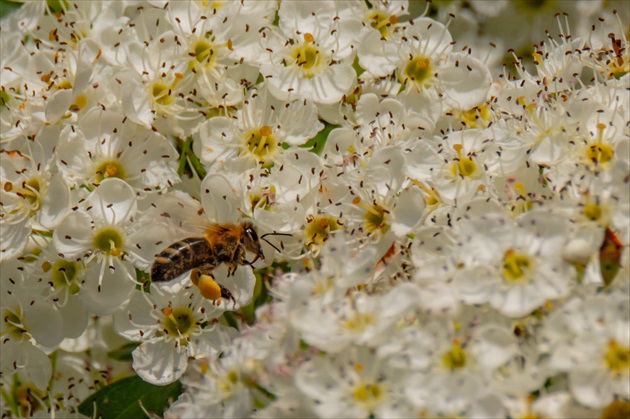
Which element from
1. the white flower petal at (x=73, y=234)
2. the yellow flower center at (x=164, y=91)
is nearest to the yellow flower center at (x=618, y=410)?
the white flower petal at (x=73, y=234)

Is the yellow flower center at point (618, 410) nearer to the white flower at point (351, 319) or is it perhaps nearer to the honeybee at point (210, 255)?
the white flower at point (351, 319)

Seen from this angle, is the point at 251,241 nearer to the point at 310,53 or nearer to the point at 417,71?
the point at 310,53

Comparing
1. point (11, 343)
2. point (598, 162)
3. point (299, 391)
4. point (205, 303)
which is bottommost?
point (11, 343)

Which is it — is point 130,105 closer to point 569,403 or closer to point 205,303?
point 205,303

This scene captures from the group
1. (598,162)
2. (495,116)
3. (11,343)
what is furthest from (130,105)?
(598,162)

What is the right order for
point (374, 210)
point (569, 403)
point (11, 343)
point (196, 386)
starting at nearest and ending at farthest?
1. point (569, 403)
2. point (196, 386)
3. point (374, 210)
4. point (11, 343)

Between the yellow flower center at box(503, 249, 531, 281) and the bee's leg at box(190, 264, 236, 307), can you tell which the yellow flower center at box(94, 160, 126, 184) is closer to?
the bee's leg at box(190, 264, 236, 307)

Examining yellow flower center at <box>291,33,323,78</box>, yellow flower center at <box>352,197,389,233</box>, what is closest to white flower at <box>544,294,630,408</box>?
yellow flower center at <box>352,197,389,233</box>
